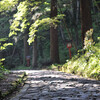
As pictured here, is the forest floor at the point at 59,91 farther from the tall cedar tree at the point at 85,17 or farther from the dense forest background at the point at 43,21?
the tall cedar tree at the point at 85,17

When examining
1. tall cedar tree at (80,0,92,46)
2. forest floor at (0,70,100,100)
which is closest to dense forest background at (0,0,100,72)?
tall cedar tree at (80,0,92,46)

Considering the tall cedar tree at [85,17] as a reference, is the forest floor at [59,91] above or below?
below

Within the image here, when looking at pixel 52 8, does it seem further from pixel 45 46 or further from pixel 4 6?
pixel 45 46

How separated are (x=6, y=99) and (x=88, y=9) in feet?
34.5

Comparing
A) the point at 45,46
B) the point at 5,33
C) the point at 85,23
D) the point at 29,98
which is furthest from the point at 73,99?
the point at 45,46

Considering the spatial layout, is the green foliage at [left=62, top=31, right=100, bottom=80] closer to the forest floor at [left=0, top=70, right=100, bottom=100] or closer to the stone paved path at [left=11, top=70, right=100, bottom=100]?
the forest floor at [left=0, top=70, right=100, bottom=100]

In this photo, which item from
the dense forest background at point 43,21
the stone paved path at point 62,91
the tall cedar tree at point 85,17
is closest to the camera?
the stone paved path at point 62,91

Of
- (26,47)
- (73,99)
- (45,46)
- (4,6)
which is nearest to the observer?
(73,99)

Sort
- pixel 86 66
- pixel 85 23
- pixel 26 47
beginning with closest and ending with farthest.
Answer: pixel 86 66 → pixel 85 23 → pixel 26 47

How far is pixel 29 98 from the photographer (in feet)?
14.7

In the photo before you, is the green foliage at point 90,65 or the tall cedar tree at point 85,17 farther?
the tall cedar tree at point 85,17

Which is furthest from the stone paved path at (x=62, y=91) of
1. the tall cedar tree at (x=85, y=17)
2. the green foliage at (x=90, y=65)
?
the tall cedar tree at (x=85, y=17)

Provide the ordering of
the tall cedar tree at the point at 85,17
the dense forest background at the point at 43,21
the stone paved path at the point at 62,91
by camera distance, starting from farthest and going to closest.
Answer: the dense forest background at the point at 43,21 → the tall cedar tree at the point at 85,17 → the stone paved path at the point at 62,91

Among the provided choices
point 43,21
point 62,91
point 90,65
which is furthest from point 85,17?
point 62,91
